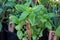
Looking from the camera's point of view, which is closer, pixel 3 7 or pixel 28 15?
pixel 28 15

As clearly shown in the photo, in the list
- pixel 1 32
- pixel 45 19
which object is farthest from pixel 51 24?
pixel 1 32

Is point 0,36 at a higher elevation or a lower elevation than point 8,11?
lower

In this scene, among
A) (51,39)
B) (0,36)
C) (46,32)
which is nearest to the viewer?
(51,39)

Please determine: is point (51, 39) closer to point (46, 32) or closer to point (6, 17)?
point (46, 32)

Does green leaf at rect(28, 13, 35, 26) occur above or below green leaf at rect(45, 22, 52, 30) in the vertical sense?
above

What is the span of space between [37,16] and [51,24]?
8cm

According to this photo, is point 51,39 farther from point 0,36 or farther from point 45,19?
point 0,36

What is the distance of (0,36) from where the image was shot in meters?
0.83

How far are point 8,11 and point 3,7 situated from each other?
0.04 m

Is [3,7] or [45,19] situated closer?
[45,19]

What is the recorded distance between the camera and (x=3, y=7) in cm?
89

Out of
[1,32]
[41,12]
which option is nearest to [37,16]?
[41,12]

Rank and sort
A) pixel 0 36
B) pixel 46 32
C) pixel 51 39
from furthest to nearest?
pixel 0 36
pixel 46 32
pixel 51 39

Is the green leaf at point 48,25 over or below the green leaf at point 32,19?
below
